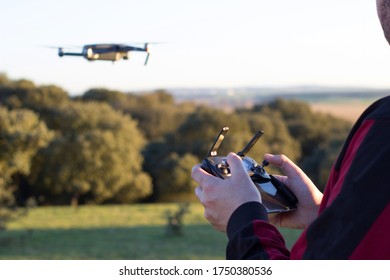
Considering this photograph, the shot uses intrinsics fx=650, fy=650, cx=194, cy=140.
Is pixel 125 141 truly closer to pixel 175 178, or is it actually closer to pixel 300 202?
pixel 175 178

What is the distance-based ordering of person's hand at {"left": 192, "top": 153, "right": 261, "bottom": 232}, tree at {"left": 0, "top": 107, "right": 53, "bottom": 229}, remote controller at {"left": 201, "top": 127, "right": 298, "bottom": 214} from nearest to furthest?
person's hand at {"left": 192, "top": 153, "right": 261, "bottom": 232}, remote controller at {"left": 201, "top": 127, "right": 298, "bottom": 214}, tree at {"left": 0, "top": 107, "right": 53, "bottom": 229}

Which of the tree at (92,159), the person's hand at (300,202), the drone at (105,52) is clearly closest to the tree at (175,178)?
the tree at (92,159)

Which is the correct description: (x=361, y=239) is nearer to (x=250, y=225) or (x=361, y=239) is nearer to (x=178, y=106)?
(x=250, y=225)

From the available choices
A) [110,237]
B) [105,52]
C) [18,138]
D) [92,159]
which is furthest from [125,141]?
[105,52]

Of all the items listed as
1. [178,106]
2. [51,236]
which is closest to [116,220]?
[51,236]

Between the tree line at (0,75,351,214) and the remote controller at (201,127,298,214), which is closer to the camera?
the remote controller at (201,127,298,214)

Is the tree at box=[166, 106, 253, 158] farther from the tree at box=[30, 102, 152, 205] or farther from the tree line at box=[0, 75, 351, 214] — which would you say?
the tree at box=[30, 102, 152, 205]

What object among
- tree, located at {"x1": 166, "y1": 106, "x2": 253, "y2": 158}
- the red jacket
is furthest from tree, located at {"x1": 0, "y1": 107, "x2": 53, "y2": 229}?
the red jacket
